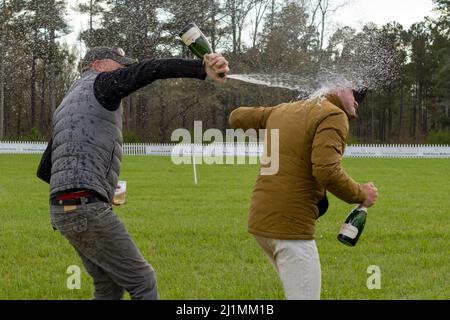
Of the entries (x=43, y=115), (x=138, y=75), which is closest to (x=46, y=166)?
(x=138, y=75)

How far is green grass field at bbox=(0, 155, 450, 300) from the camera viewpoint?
6117 millimetres

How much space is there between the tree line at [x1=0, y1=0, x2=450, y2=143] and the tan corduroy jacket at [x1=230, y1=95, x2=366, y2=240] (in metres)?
13.9

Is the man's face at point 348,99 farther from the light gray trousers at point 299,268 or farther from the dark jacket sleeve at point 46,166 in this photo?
the dark jacket sleeve at point 46,166

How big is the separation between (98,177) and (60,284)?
283 centimetres

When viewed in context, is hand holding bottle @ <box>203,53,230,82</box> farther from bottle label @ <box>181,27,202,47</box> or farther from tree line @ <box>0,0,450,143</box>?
tree line @ <box>0,0,450,143</box>

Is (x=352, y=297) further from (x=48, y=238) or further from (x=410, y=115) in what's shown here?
(x=410, y=115)

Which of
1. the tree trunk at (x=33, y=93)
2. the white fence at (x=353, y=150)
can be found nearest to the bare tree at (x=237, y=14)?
the white fence at (x=353, y=150)

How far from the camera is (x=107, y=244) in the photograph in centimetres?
388

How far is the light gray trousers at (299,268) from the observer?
3787 millimetres

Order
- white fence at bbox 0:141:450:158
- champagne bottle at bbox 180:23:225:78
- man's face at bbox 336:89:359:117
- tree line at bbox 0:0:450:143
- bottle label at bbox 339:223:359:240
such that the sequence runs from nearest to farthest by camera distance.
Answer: champagne bottle at bbox 180:23:225:78, man's face at bbox 336:89:359:117, bottle label at bbox 339:223:359:240, tree line at bbox 0:0:450:143, white fence at bbox 0:141:450:158

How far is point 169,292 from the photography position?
6.01 m

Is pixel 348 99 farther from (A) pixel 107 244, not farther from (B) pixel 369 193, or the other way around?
(A) pixel 107 244

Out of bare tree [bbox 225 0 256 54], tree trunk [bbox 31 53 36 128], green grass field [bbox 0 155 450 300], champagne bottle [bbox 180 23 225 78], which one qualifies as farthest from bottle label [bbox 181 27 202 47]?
tree trunk [bbox 31 53 36 128]

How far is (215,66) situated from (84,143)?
0.92 meters
